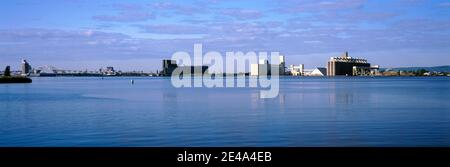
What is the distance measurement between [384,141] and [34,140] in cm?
1128

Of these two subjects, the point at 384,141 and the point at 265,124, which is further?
the point at 265,124

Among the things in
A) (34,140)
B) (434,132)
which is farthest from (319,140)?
(34,140)

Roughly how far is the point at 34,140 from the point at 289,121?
10649mm
